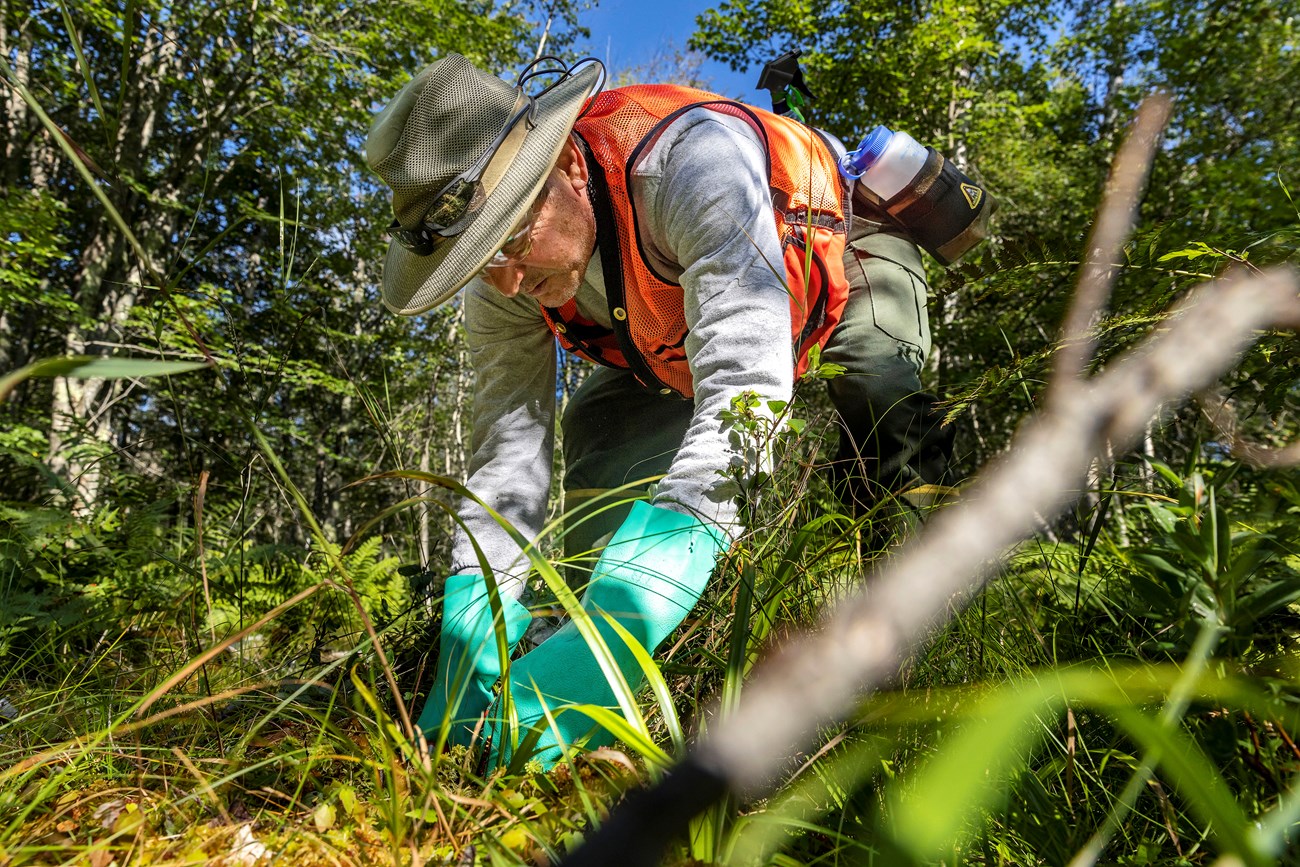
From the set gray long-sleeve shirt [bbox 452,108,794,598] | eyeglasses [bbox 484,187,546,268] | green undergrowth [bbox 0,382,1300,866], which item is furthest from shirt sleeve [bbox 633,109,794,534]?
eyeglasses [bbox 484,187,546,268]

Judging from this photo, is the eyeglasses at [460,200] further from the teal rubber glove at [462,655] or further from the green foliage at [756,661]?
the teal rubber glove at [462,655]

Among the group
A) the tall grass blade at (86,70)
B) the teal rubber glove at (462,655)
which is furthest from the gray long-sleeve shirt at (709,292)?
the tall grass blade at (86,70)

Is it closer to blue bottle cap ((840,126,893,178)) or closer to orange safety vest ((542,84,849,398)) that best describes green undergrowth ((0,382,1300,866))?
orange safety vest ((542,84,849,398))

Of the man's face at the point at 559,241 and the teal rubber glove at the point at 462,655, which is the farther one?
the man's face at the point at 559,241

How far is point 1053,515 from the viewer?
44.5 inches

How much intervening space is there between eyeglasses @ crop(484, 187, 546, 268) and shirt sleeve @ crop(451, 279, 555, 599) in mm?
640

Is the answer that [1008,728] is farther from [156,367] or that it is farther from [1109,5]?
[1109,5]

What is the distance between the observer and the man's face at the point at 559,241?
2016 millimetres

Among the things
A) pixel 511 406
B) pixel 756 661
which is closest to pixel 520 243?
pixel 511 406

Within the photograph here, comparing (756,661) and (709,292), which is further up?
(709,292)

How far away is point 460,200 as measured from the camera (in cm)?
187

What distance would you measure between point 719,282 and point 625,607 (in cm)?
82

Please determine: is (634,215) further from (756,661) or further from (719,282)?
(756,661)

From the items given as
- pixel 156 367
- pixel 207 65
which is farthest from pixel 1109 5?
pixel 156 367
